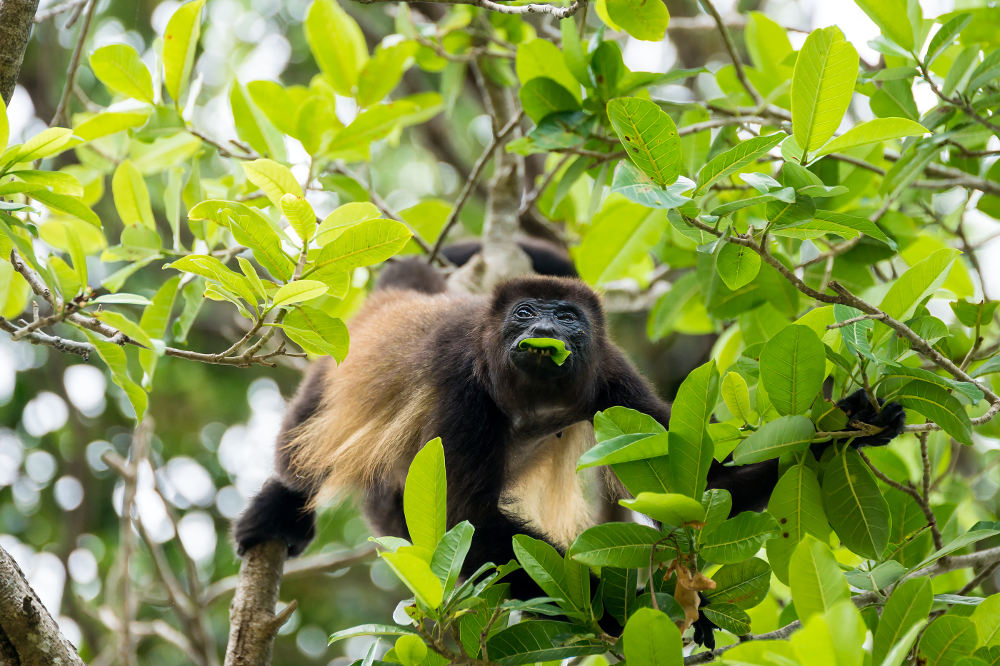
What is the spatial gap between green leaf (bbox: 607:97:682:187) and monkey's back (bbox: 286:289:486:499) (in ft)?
5.20

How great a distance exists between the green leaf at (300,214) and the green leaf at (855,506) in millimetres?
1509

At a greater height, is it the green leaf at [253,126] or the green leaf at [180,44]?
the green leaf at [180,44]

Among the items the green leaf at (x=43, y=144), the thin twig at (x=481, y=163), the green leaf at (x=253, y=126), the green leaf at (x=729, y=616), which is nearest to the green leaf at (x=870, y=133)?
the green leaf at (x=729, y=616)

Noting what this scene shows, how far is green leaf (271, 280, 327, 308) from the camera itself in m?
2.18

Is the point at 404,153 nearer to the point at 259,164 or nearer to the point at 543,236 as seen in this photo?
the point at 543,236

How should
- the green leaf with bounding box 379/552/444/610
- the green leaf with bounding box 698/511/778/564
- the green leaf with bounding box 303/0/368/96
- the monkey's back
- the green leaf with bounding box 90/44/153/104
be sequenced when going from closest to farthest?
the green leaf with bounding box 379/552/444/610, the green leaf with bounding box 698/511/778/564, the green leaf with bounding box 90/44/153/104, the monkey's back, the green leaf with bounding box 303/0/368/96

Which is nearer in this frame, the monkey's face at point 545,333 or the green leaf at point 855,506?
the green leaf at point 855,506

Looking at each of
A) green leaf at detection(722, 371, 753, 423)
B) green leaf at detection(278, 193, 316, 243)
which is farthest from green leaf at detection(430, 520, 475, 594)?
green leaf at detection(278, 193, 316, 243)

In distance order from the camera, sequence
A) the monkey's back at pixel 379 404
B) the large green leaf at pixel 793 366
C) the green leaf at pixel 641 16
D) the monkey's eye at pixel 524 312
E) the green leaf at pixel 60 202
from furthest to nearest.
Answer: the monkey's back at pixel 379 404
the monkey's eye at pixel 524 312
the green leaf at pixel 641 16
the green leaf at pixel 60 202
the large green leaf at pixel 793 366

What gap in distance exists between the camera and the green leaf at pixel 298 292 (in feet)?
7.14

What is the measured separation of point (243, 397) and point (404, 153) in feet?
10.2

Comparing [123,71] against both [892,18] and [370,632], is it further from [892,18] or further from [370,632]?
[892,18]

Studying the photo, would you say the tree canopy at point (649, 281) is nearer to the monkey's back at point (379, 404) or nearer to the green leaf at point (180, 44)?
the green leaf at point (180, 44)

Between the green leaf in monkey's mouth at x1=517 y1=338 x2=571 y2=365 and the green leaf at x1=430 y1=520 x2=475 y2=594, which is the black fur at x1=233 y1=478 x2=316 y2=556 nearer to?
the green leaf in monkey's mouth at x1=517 y1=338 x2=571 y2=365
